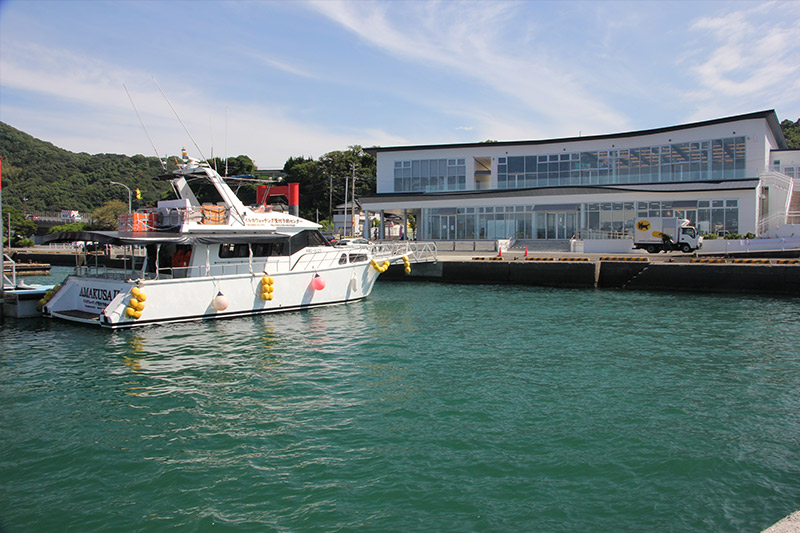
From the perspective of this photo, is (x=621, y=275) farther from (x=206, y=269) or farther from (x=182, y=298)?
(x=182, y=298)

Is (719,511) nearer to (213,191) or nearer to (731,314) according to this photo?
(731,314)

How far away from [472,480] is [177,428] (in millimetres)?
4979

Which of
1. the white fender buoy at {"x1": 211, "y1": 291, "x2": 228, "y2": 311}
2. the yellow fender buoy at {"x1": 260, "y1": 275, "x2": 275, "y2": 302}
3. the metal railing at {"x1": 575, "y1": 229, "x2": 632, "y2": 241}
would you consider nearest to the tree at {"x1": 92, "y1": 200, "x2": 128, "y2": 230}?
the metal railing at {"x1": 575, "y1": 229, "x2": 632, "y2": 241}

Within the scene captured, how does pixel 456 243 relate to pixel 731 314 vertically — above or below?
above

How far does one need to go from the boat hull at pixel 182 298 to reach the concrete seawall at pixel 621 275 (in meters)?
11.3

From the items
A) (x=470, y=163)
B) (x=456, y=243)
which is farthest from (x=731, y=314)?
(x=470, y=163)

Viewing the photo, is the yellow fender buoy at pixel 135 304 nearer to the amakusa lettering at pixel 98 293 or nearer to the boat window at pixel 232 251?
the amakusa lettering at pixel 98 293

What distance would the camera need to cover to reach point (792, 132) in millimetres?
85125

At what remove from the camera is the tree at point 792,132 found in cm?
7614

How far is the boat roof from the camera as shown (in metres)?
17.0

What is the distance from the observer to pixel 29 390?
423 inches

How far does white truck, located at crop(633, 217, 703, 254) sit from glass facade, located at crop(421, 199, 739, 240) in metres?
6.25

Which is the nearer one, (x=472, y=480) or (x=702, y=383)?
(x=472, y=480)

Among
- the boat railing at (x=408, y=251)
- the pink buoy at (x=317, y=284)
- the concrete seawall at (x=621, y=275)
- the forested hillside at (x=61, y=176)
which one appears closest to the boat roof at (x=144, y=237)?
the pink buoy at (x=317, y=284)
